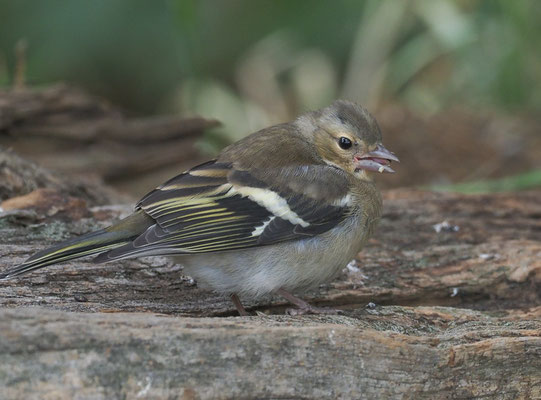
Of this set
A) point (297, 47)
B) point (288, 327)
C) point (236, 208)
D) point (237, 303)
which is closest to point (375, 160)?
point (236, 208)

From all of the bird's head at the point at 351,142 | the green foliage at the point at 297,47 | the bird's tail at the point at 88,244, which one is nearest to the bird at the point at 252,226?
the bird's tail at the point at 88,244

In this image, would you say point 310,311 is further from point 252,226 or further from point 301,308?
point 252,226

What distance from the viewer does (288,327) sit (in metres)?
2.74

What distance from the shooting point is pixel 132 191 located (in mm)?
5777

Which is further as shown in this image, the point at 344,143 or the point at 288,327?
the point at 344,143

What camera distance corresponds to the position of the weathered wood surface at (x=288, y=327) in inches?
96.3

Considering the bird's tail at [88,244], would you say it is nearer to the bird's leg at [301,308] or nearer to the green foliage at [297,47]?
the bird's leg at [301,308]

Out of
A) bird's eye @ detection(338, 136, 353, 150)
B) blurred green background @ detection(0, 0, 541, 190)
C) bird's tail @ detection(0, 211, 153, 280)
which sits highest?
blurred green background @ detection(0, 0, 541, 190)

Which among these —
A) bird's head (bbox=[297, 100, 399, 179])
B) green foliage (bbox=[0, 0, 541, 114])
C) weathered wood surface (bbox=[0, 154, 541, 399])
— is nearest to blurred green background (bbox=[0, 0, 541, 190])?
green foliage (bbox=[0, 0, 541, 114])

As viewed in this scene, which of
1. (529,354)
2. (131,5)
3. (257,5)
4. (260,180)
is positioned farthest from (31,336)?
(257,5)

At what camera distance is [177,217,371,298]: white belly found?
341cm

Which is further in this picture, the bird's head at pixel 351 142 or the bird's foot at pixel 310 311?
the bird's head at pixel 351 142

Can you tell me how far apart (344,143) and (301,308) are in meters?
0.94

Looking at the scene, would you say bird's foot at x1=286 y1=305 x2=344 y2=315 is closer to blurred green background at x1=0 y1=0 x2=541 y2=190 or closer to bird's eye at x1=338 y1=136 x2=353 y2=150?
bird's eye at x1=338 y1=136 x2=353 y2=150
